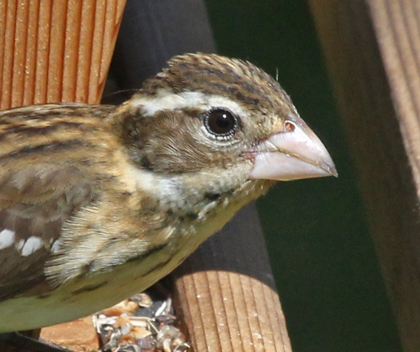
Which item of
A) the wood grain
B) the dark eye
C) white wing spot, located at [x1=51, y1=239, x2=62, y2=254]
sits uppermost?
the wood grain

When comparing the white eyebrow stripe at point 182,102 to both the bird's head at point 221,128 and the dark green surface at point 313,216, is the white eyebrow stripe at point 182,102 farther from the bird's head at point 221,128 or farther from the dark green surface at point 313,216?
the dark green surface at point 313,216

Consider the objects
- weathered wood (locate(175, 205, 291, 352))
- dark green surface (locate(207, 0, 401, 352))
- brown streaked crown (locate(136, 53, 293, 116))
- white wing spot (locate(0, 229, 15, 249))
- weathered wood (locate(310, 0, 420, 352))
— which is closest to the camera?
weathered wood (locate(310, 0, 420, 352))

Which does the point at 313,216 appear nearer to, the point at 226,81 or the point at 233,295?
the point at 233,295

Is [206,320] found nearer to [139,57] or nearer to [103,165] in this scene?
[103,165]

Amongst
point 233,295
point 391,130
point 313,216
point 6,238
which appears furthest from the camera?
point 313,216

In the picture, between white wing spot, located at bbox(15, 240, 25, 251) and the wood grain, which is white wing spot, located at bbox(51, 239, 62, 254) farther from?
the wood grain

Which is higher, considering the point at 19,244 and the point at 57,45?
the point at 57,45

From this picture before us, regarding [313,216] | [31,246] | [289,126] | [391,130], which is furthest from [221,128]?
[313,216]

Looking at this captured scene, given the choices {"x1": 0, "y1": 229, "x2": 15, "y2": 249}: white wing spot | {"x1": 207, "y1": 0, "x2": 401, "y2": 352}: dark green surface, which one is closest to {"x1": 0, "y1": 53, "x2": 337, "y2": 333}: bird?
{"x1": 0, "y1": 229, "x2": 15, "y2": 249}: white wing spot
